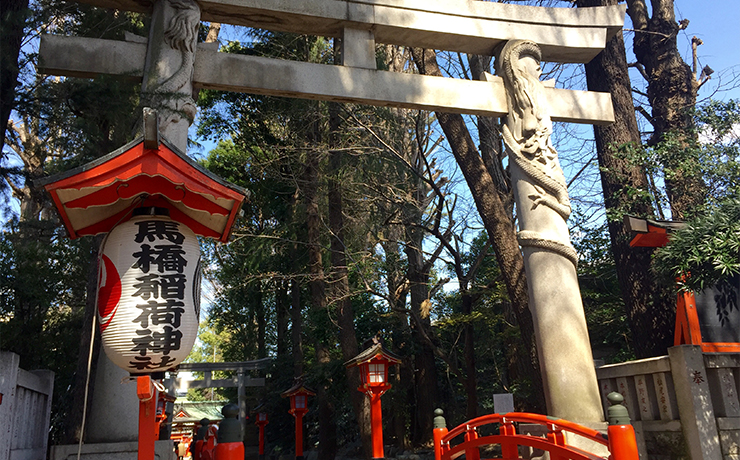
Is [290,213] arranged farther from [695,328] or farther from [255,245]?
[695,328]

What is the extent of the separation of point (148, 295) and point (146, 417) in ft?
2.46

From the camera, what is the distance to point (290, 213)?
51.6 feet

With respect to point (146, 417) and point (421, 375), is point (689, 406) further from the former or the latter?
point (421, 375)

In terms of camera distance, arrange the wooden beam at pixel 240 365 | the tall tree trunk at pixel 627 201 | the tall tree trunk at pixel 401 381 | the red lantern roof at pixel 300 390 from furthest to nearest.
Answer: the wooden beam at pixel 240 365, the red lantern roof at pixel 300 390, the tall tree trunk at pixel 401 381, the tall tree trunk at pixel 627 201

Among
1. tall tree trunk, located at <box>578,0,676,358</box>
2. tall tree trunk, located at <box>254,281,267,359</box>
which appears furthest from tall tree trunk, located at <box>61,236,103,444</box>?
tall tree trunk, located at <box>254,281,267,359</box>

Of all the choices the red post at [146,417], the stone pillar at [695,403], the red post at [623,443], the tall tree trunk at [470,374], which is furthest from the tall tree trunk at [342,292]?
the red post at [623,443]

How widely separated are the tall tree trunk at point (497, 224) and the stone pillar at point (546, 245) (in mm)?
1589

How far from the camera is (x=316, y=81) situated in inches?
229

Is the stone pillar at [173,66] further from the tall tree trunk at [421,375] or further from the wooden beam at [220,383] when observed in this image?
the wooden beam at [220,383]

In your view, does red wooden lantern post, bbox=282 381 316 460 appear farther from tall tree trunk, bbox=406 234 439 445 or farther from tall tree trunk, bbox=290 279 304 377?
tall tree trunk, bbox=406 234 439 445

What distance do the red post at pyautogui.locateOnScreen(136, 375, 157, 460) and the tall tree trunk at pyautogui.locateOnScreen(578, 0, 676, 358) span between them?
5742 mm

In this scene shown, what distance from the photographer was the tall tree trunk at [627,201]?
6590mm

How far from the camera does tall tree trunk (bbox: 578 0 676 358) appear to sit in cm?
659

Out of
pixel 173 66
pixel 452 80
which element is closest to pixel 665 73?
pixel 452 80
